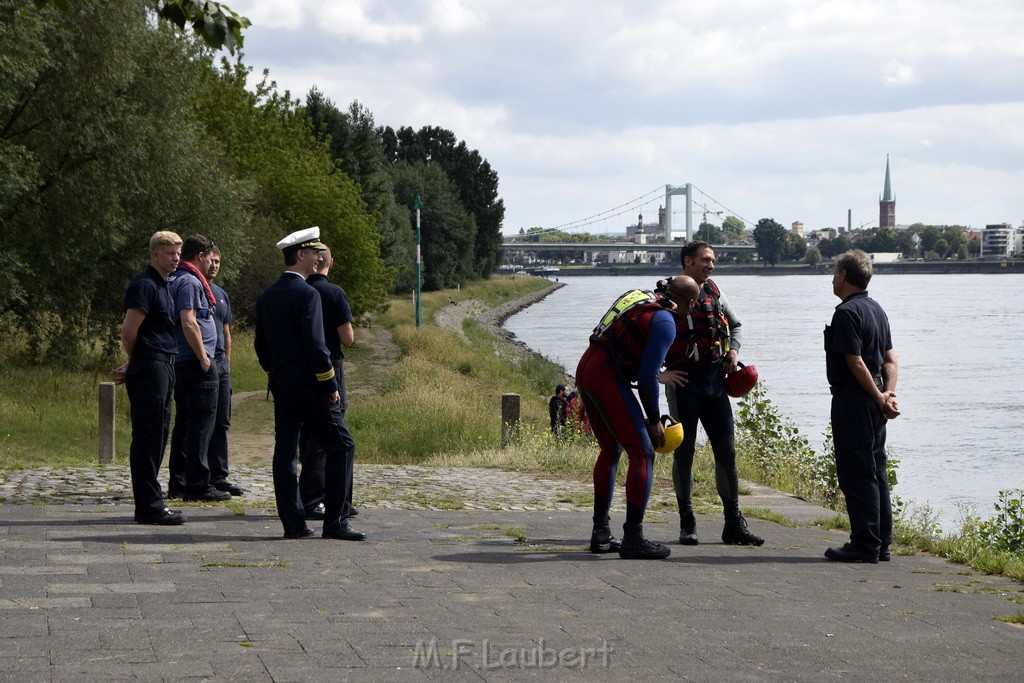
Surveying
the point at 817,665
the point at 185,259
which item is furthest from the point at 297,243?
the point at 817,665

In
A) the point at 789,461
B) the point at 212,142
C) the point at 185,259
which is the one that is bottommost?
the point at 789,461

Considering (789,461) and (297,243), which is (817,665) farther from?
(789,461)

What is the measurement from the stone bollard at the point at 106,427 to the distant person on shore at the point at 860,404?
726cm

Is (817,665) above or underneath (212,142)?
underneath

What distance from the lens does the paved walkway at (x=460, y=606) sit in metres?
4.15

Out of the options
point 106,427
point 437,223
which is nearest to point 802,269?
point 437,223

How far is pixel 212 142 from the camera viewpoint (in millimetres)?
27422

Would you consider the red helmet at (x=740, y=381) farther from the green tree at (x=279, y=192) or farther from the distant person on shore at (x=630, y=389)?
the green tree at (x=279, y=192)

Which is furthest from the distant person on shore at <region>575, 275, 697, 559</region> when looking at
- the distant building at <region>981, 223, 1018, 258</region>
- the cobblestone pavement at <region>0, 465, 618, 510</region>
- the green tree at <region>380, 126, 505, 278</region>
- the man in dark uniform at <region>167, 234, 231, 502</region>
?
the distant building at <region>981, 223, 1018, 258</region>

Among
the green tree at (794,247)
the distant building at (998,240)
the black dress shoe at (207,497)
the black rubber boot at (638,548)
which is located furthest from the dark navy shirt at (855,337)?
the distant building at (998,240)

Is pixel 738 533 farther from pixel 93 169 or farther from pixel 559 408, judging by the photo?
pixel 93 169

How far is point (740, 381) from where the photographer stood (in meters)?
6.88

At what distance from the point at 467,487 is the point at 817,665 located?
5.55 meters

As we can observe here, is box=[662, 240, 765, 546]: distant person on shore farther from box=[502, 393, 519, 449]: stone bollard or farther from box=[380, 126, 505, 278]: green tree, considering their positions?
box=[380, 126, 505, 278]: green tree
